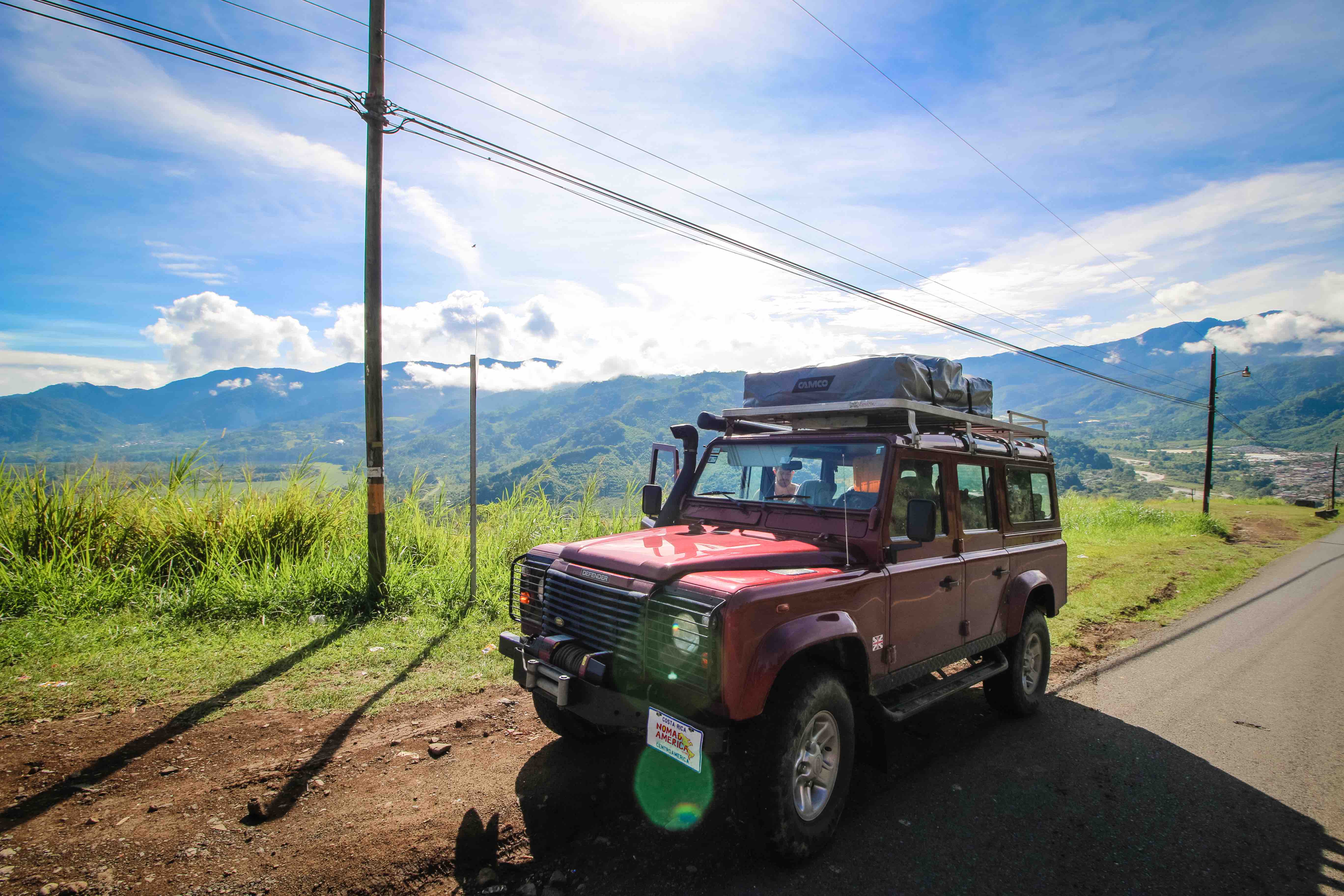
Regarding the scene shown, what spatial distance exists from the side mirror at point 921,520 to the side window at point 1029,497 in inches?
77.2

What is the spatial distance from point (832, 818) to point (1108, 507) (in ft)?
82.4

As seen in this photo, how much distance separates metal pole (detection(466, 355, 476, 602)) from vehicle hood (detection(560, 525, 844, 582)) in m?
2.99

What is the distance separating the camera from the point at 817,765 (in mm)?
3129

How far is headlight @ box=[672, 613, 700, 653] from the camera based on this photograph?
2.81m

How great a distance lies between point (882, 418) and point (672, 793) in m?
2.70

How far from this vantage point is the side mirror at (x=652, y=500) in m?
4.93

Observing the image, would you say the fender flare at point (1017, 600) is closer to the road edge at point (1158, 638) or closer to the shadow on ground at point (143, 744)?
the road edge at point (1158, 638)

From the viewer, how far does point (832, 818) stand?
3.14m

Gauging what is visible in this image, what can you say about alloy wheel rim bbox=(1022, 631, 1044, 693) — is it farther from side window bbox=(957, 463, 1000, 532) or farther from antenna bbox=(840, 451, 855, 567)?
antenna bbox=(840, 451, 855, 567)

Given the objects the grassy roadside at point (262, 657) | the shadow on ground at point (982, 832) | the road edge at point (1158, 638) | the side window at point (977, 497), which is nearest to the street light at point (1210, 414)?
the road edge at point (1158, 638)

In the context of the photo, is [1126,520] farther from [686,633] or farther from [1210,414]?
[686,633]

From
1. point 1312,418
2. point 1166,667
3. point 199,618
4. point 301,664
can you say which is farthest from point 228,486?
point 1312,418

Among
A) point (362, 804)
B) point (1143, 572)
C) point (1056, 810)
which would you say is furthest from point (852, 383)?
point (1143, 572)

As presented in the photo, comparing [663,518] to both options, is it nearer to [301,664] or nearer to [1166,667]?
[301,664]
